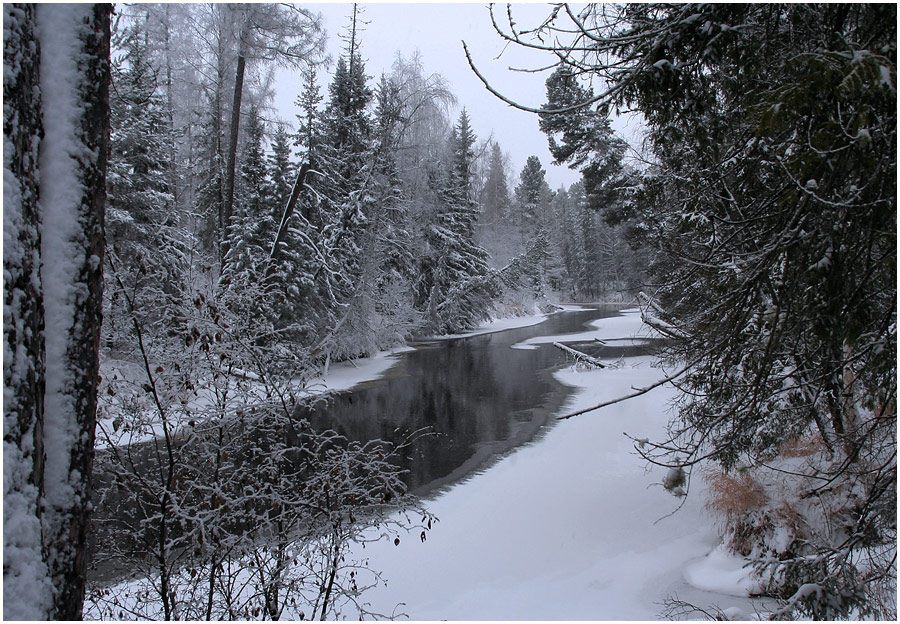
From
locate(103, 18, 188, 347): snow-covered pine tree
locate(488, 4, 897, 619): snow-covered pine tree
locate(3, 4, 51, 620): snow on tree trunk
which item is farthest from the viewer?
locate(103, 18, 188, 347): snow-covered pine tree

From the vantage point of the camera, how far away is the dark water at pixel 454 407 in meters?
9.39

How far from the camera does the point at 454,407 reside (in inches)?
515

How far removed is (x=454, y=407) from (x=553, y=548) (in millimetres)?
6928

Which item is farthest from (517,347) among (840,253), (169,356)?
(840,253)

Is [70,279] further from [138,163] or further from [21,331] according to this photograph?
[138,163]

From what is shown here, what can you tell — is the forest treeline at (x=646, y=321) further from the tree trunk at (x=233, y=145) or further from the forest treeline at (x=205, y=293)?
the tree trunk at (x=233, y=145)

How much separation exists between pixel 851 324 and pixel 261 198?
17064 mm

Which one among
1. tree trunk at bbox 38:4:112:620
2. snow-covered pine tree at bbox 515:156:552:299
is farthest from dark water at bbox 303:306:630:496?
snow-covered pine tree at bbox 515:156:552:299

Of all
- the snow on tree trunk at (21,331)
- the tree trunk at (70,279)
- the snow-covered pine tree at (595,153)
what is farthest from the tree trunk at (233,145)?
the snow on tree trunk at (21,331)

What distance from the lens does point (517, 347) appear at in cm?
2350

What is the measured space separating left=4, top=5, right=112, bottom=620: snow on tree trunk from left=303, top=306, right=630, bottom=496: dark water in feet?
12.1

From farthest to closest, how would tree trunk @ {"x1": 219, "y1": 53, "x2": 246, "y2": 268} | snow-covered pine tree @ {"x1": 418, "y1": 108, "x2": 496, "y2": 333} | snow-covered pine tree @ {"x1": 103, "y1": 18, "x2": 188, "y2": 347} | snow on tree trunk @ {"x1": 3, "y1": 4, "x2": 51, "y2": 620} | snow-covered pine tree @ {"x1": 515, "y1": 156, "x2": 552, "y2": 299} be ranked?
snow-covered pine tree @ {"x1": 515, "y1": 156, "x2": 552, "y2": 299} < snow-covered pine tree @ {"x1": 418, "y1": 108, "x2": 496, "y2": 333} < tree trunk @ {"x1": 219, "y1": 53, "x2": 246, "y2": 268} < snow-covered pine tree @ {"x1": 103, "y1": 18, "x2": 188, "y2": 347} < snow on tree trunk @ {"x1": 3, "y1": 4, "x2": 51, "y2": 620}

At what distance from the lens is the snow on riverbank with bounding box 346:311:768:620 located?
5078 millimetres

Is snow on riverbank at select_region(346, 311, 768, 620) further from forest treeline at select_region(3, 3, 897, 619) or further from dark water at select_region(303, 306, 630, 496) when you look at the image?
dark water at select_region(303, 306, 630, 496)
